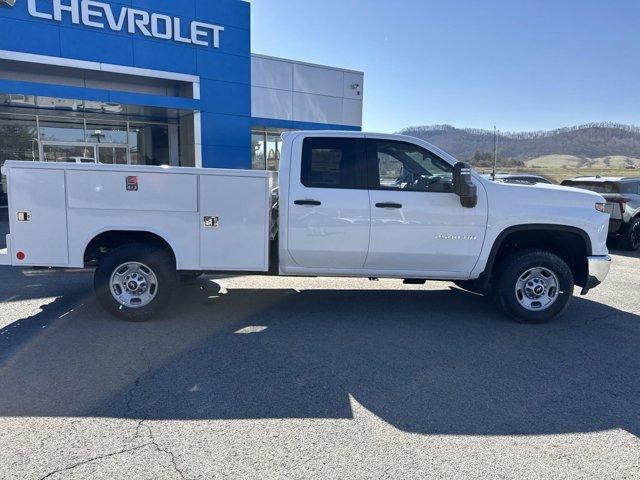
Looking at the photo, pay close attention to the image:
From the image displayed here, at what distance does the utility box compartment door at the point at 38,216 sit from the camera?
5176 mm

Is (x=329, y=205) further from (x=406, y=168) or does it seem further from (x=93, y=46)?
(x=93, y=46)

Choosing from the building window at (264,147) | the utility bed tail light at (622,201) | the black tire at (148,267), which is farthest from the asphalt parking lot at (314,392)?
the building window at (264,147)

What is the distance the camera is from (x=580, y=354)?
4.83 meters

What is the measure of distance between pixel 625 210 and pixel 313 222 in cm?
912

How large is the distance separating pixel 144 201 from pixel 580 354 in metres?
4.71

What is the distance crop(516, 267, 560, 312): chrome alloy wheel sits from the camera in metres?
5.71

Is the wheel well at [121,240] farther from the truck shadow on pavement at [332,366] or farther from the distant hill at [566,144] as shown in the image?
the distant hill at [566,144]

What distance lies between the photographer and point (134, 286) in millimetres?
5531

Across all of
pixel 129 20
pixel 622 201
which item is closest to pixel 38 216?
pixel 622 201

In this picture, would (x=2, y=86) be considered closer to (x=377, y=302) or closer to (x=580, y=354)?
(x=377, y=302)

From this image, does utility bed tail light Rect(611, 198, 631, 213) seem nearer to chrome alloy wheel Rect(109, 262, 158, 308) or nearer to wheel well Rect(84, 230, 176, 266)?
wheel well Rect(84, 230, 176, 266)

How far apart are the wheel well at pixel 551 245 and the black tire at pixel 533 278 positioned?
0.16 m

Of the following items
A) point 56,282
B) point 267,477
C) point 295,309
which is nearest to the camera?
point 267,477

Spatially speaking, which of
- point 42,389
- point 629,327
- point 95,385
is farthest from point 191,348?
point 629,327
